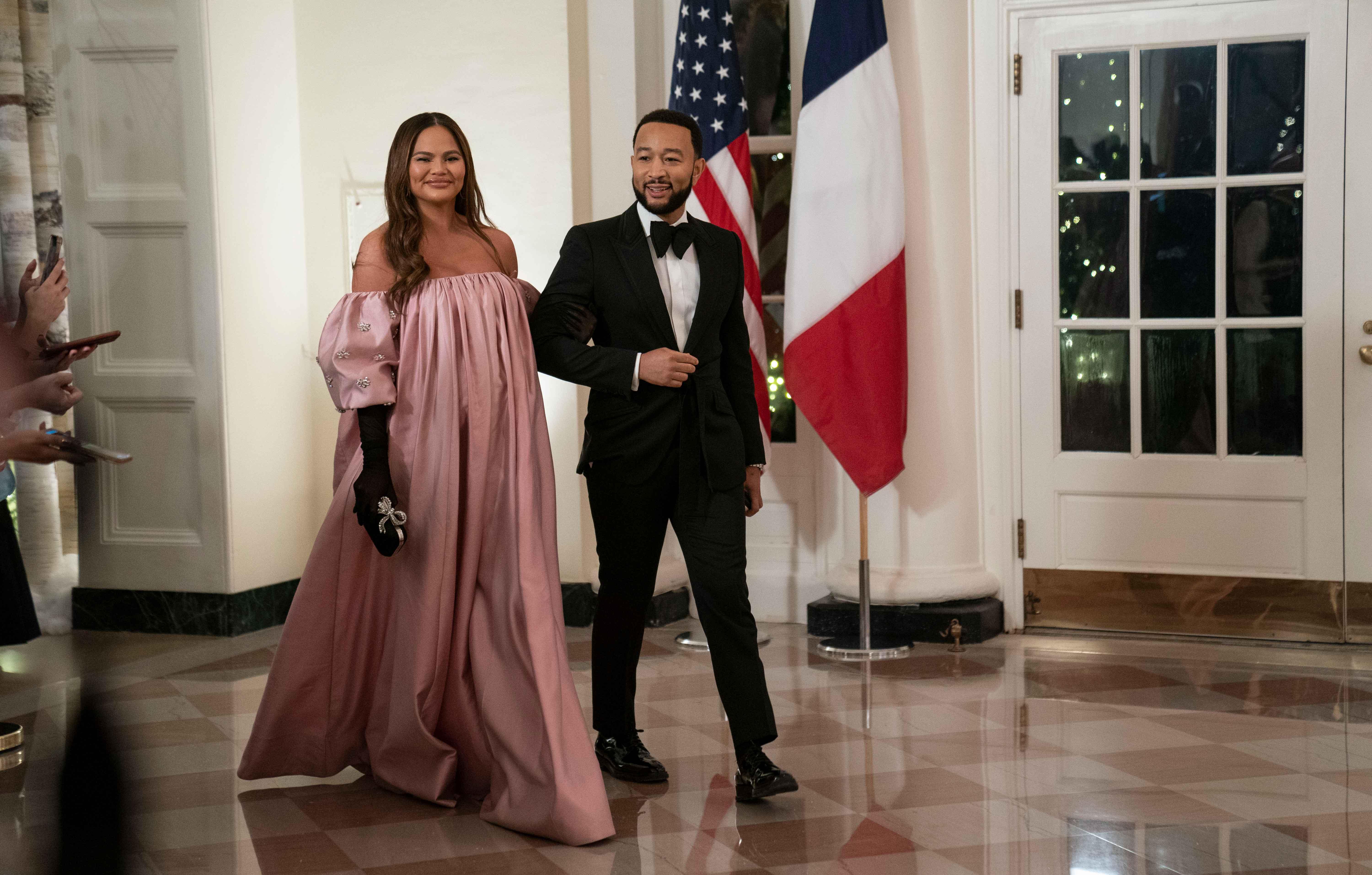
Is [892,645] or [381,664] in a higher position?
[381,664]

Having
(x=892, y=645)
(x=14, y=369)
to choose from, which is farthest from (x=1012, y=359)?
(x=14, y=369)

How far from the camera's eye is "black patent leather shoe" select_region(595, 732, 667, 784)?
2.87 meters

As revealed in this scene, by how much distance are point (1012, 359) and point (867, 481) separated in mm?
783

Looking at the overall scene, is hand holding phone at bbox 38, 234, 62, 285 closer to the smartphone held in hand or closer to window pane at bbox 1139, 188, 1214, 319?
the smartphone held in hand

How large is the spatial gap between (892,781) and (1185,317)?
2257 millimetres

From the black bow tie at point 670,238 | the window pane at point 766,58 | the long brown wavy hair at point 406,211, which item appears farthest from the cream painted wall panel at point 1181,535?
the long brown wavy hair at point 406,211

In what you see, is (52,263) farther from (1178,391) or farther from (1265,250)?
(1265,250)

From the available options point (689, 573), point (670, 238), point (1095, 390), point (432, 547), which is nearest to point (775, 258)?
point (1095, 390)

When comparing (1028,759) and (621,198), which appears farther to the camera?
(621,198)

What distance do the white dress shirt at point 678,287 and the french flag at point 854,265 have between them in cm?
143

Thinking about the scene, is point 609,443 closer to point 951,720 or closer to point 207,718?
point 951,720

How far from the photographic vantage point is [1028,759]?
3010mm

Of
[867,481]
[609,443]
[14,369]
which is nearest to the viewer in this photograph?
[14,369]

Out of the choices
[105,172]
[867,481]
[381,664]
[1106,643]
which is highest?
[105,172]
